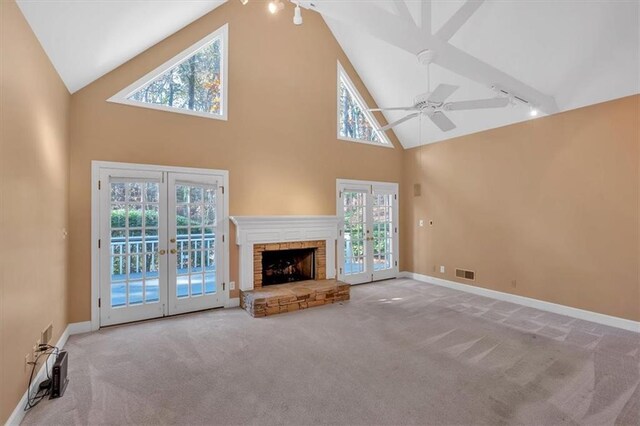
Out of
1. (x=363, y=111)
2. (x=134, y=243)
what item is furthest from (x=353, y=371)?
(x=363, y=111)

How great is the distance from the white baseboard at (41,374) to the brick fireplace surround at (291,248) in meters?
2.29

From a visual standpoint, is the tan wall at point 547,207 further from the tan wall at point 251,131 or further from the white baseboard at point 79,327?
the white baseboard at point 79,327

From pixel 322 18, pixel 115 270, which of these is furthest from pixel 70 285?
pixel 322 18

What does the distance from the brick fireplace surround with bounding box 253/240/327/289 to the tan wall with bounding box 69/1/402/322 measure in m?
0.34

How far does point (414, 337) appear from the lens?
3.69m

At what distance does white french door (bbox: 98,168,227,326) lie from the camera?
161 inches

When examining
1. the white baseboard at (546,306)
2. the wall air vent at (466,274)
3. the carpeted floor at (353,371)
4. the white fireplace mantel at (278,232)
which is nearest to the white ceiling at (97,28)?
the white fireplace mantel at (278,232)

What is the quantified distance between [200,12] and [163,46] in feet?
2.45

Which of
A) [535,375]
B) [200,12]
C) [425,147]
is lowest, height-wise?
[535,375]

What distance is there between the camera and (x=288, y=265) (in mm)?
5812

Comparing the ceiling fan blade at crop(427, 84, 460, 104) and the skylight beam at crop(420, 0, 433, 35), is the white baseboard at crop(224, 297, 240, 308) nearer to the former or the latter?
the ceiling fan blade at crop(427, 84, 460, 104)

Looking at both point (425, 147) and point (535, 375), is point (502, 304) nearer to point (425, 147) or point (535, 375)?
point (535, 375)

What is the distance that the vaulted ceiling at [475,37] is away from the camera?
8.90 ft

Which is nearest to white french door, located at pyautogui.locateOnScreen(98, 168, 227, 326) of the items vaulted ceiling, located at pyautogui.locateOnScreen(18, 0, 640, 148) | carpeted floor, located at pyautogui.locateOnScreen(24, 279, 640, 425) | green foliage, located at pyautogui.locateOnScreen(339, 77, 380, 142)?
carpeted floor, located at pyautogui.locateOnScreen(24, 279, 640, 425)
